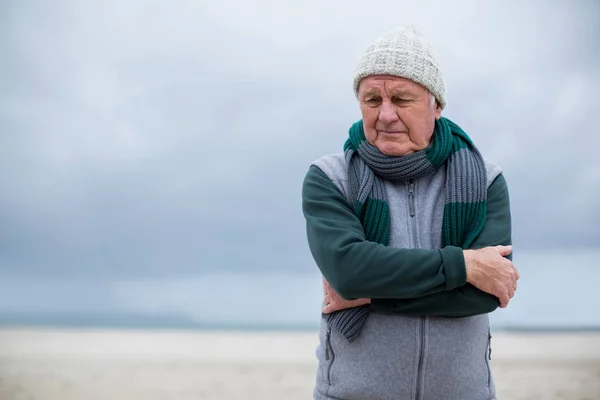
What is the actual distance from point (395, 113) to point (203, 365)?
754cm

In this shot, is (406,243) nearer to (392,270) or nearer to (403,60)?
(392,270)

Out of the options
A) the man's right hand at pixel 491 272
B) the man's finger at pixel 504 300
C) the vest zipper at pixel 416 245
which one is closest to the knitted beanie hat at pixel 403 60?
the vest zipper at pixel 416 245

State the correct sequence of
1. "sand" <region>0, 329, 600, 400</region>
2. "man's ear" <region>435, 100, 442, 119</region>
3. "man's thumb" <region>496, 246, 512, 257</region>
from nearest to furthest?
"man's thumb" <region>496, 246, 512, 257</region> < "man's ear" <region>435, 100, 442, 119</region> < "sand" <region>0, 329, 600, 400</region>

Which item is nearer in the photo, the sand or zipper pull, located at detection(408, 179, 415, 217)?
zipper pull, located at detection(408, 179, 415, 217)

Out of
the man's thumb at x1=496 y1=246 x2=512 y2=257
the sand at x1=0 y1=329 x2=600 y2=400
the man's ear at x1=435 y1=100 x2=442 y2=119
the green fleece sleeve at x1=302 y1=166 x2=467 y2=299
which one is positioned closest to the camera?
the green fleece sleeve at x1=302 y1=166 x2=467 y2=299

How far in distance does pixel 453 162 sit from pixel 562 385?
229 inches

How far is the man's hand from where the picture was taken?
2018mm

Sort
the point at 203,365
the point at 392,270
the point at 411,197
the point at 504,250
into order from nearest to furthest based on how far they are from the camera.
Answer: the point at 392,270
the point at 504,250
the point at 411,197
the point at 203,365

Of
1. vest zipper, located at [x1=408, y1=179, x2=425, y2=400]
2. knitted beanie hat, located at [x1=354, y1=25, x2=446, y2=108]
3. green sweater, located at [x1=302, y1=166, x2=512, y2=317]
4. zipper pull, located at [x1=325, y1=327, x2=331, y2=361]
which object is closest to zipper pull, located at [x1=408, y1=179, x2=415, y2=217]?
vest zipper, located at [x1=408, y1=179, x2=425, y2=400]

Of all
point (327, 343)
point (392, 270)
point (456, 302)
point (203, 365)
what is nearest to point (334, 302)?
point (327, 343)

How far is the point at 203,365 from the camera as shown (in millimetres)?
9055

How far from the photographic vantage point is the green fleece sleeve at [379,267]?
6.21ft

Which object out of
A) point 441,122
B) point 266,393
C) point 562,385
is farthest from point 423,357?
point 562,385

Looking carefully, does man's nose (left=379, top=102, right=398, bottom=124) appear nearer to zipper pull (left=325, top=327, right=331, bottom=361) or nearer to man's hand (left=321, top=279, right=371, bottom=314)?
man's hand (left=321, top=279, right=371, bottom=314)
